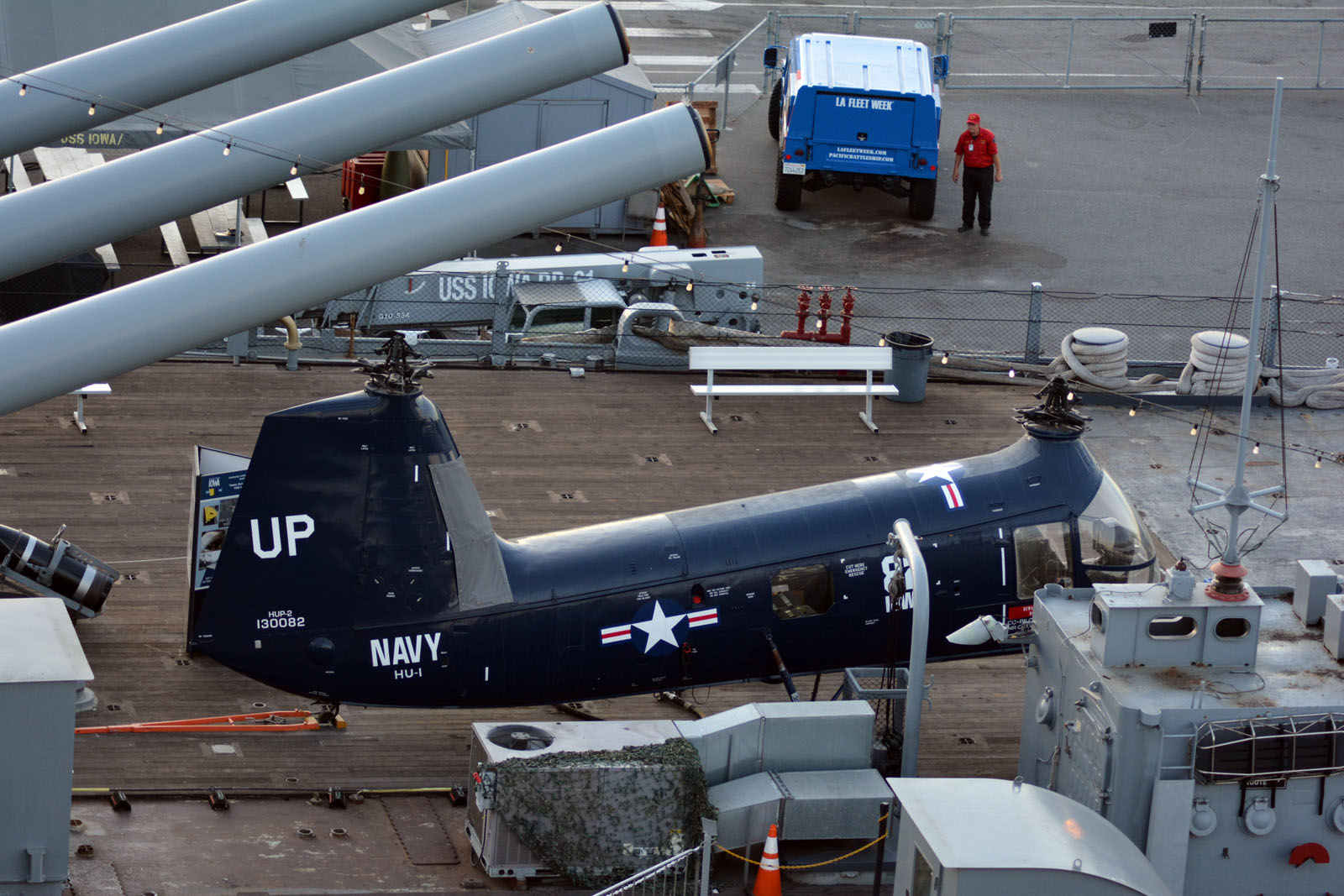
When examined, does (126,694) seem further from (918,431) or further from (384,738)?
(918,431)

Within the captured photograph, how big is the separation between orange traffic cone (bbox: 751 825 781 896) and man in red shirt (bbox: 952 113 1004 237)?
2013 cm

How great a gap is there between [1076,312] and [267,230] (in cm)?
1379

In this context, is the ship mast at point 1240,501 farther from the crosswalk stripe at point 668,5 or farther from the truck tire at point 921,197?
the crosswalk stripe at point 668,5

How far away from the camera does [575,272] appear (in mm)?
27922

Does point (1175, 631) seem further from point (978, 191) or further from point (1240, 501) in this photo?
point (978, 191)

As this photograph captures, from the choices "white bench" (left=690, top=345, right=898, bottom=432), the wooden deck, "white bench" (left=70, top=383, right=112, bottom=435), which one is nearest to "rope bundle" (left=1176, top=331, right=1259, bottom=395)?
the wooden deck

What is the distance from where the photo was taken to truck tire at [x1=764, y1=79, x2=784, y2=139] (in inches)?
1485

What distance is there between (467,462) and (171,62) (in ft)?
23.5

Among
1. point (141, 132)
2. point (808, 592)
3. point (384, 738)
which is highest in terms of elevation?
point (141, 132)

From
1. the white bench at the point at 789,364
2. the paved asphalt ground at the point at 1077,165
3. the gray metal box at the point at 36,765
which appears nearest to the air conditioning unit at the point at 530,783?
the gray metal box at the point at 36,765

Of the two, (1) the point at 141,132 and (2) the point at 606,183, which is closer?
(2) the point at 606,183

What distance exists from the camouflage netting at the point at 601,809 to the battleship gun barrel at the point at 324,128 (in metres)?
4.56

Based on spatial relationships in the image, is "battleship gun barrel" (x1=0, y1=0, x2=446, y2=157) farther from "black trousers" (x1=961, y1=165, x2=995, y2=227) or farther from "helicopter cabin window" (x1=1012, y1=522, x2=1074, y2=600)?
"black trousers" (x1=961, y1=165, x2=995, y2=227)

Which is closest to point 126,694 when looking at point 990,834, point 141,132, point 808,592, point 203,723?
point 203,723
